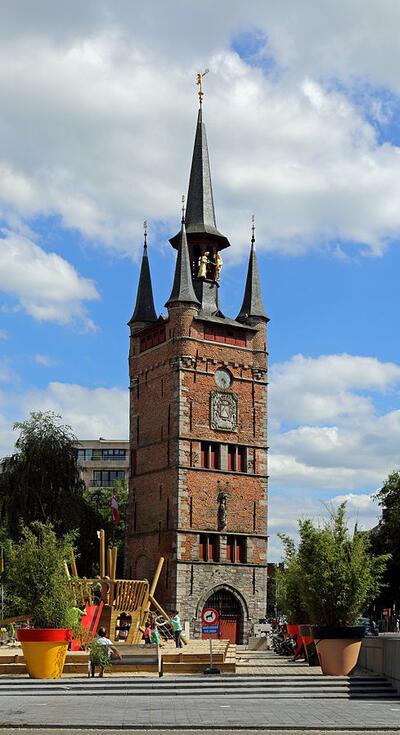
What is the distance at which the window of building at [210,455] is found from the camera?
56156mm

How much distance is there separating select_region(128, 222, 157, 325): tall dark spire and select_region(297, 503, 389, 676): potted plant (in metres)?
38.0

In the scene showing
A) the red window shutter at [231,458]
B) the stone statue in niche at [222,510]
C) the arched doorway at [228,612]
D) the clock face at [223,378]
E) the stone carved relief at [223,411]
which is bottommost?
the arched doorway at [228,612]

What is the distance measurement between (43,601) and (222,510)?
32828 mm

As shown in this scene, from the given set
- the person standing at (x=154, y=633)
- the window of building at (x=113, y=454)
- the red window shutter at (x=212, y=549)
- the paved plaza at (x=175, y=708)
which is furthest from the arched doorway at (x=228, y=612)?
the window of building at (x=113, y=454)

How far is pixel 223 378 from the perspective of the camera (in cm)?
5819

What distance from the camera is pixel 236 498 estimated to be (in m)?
57.0

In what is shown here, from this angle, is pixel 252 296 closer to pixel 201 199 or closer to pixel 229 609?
pixel 201 199

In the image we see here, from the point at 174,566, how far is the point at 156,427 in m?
8.26

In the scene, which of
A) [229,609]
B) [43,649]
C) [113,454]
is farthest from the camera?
[113,454]

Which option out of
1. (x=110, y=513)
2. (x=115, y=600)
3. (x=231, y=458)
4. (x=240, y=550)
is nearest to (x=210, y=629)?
(x=115, y=600)

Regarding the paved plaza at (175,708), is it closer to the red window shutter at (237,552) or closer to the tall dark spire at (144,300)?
the red window shutter at (237,552)

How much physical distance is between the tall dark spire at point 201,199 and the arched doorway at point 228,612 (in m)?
20.8

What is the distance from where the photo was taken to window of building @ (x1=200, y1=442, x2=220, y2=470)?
184 ft

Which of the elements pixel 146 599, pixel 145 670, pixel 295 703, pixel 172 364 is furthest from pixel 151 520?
pixel 295 703
